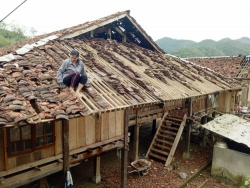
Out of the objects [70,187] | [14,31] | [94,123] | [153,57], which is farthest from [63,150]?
[14,31]

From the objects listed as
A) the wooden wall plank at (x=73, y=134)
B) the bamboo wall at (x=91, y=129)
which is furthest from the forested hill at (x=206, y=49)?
the wooden wall plank at (x=73, y=134)

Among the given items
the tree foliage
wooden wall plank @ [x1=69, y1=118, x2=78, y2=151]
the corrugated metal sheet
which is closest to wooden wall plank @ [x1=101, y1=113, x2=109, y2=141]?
wooden wall plank @ [x1=69, y1=118, x2=78, y2=151]

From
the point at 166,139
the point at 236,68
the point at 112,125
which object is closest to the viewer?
the point at 112,125

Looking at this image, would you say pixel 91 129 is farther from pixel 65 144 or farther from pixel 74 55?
pixel 74 55

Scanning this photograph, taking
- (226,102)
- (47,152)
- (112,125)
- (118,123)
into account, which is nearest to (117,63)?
(118,123)

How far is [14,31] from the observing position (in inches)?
1622

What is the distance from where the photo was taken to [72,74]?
6145 mm

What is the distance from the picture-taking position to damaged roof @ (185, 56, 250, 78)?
2266 centimetres

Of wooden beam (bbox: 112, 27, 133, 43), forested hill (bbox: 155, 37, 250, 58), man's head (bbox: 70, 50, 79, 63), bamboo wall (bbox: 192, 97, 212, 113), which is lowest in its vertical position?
bamboo wall (bbox: 192, 97, 212, 113)

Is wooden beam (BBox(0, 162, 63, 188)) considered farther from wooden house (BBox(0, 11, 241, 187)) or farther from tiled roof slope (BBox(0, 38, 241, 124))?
tiled roof slope (BBox(0, 38, 241, 124))

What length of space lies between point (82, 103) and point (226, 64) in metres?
23.7

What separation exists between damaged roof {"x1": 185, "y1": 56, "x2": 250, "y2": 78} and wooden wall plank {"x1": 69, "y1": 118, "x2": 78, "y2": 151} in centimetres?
1990

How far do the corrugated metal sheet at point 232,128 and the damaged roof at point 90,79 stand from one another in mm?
2119

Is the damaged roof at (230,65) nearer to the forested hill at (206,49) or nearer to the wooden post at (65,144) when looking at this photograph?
the wooden post at (65,144)
